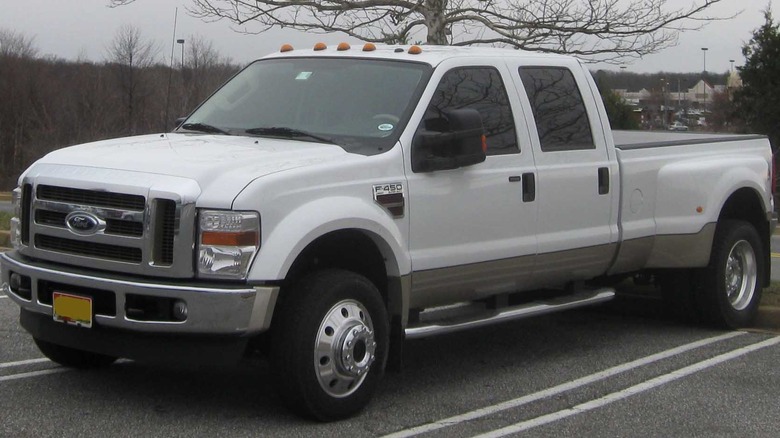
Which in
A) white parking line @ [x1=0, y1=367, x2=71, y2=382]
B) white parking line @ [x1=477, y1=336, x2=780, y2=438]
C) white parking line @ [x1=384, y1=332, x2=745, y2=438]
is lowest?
white parking line @ [x1=0, y1=367, x2=71, y2=382]

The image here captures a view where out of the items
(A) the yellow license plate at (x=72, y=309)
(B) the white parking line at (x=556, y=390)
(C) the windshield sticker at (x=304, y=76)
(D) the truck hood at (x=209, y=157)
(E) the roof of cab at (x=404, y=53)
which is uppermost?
(E) the roof of cab at (x=404, y=53)

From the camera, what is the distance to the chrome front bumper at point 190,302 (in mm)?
5266

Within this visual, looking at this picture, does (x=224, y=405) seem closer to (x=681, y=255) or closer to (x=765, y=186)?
(x=681, y=255)

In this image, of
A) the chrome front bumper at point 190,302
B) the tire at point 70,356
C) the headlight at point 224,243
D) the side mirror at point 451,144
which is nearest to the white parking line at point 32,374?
the tire at point 70,356

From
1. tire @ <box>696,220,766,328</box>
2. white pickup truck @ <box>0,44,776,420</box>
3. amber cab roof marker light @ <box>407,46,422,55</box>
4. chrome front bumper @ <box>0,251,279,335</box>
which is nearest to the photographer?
chrome front bumper @ <box>0,251,279,335</box>

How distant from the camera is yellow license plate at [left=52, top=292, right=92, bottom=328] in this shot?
18.1 feet

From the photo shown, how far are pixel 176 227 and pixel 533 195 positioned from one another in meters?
2.49

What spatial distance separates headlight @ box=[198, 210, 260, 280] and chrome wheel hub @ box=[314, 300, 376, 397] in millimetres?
581

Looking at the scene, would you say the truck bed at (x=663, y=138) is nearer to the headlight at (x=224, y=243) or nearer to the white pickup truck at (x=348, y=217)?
the white pickup truck at (x=348, y=217)

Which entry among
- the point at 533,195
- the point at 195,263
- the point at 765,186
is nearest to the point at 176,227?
the point at 195,263

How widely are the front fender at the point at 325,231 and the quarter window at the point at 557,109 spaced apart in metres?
1.59

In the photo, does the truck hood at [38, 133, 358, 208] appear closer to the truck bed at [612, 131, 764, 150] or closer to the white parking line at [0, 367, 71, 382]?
the white parking line at [0, 367, 71, 382]

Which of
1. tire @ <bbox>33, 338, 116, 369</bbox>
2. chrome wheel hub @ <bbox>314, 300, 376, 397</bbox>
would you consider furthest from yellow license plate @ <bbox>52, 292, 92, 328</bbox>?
chrome wheel hub @ <bbox>314, 300, 376, 397</bbox>

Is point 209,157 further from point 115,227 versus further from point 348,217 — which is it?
point 348,217
